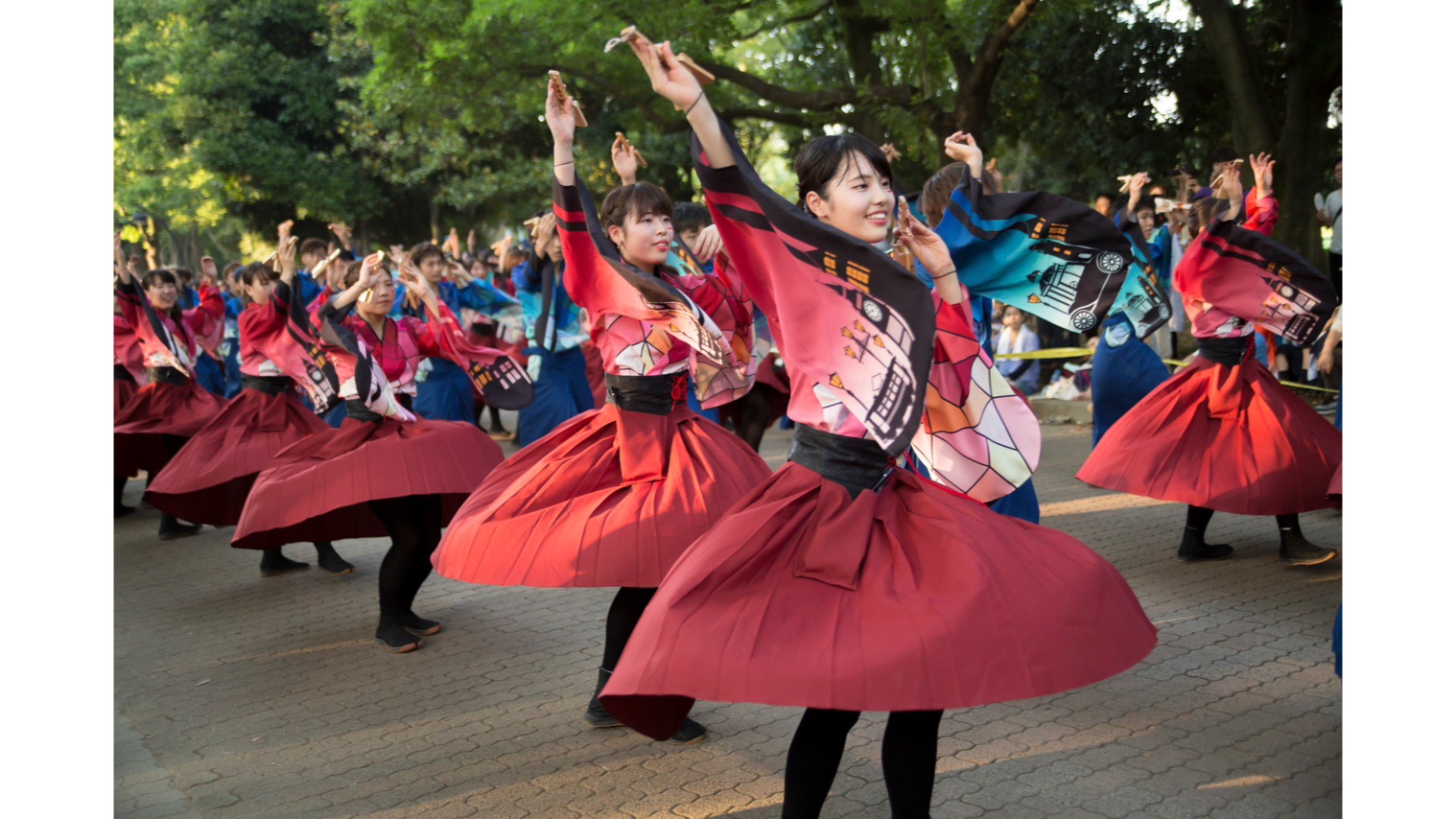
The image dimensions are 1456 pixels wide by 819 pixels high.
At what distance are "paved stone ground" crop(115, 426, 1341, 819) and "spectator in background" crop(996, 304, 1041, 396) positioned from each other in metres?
7.21

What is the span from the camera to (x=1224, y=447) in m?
5.81

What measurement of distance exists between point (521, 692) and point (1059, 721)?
1978 mm

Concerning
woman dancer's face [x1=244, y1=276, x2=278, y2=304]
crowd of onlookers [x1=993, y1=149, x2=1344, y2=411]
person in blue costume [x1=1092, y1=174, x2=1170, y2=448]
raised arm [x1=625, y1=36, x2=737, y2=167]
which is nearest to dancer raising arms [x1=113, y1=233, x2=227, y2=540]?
woman dancer's face [x1=244, y1=276, x2=278, y2=304]

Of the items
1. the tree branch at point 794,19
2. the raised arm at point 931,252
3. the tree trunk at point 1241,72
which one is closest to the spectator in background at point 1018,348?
the tree trunk at point 1241,72

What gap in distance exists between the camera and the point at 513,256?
1191 cm

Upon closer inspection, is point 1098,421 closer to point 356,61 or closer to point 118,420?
point 118,420

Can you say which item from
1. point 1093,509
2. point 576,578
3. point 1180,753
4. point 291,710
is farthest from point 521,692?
point 1093,509

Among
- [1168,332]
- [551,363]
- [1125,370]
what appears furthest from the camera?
[1168,332]

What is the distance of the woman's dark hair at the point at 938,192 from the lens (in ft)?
15.2

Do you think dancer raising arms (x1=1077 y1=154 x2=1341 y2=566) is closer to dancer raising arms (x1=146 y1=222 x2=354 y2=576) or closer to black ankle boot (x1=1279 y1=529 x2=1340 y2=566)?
black ankle boot (x1=1279 y1=529 x2=1340 y2=566)

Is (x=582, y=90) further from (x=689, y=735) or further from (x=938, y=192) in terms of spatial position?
(x=689, y=735)

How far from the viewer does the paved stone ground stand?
11.9 feet

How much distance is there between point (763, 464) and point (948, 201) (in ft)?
3.57

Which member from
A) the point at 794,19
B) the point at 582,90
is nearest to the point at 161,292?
the point at 794,19
